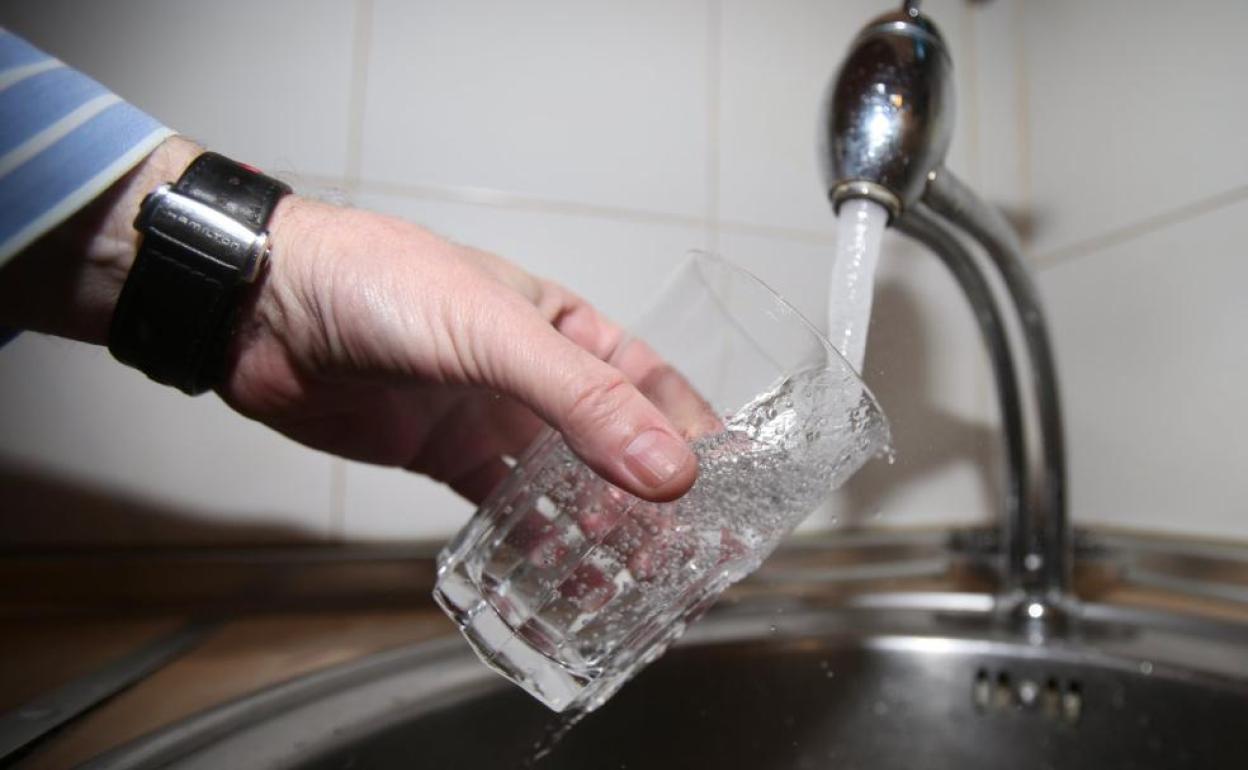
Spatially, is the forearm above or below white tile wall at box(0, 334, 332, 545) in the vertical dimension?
above

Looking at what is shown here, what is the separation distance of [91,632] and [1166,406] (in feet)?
2.69

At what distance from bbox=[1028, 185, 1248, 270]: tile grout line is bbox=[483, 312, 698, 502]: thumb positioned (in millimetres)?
561

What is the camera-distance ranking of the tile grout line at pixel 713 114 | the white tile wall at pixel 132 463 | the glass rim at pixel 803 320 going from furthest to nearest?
the tile grout line at pixel 713 114 < the white tile wall at pixel 132 463 < the glass rim at pixel 803 320

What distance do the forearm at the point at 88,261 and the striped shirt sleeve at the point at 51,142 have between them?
16 mm

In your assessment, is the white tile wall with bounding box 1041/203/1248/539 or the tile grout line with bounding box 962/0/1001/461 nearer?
the white tile wall with bounding box 1041/203/1248/539

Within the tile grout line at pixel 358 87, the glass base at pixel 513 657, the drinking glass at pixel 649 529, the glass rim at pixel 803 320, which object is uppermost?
the tile grout line at pixel 358 87

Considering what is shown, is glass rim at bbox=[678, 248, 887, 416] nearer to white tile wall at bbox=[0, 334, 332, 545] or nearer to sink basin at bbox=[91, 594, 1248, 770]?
sink basin at bbox=[91, 594, 1248, 770]

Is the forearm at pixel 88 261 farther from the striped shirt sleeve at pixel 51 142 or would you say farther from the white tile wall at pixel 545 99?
the white tile wall at pixel 545 99

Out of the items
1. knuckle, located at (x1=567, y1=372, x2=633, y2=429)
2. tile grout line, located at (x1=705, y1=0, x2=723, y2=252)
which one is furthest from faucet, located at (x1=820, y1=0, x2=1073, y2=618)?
tile grout line, located at (x1=705, y1=0, x2=723, y2=252)

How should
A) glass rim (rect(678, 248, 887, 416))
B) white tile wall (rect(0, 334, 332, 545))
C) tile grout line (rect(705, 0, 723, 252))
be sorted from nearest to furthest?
glass rim (rect(678, 248, 887, 416)) → white tile wall (rect(0, 334, 332, 545)) → tile grout line (rect(705, 0, 723, 252))

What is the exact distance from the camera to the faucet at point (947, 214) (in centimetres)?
30

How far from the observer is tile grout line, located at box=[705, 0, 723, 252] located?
0.61 m

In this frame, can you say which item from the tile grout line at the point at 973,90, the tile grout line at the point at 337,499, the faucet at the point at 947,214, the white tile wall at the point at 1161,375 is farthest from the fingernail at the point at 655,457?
the tile grout line at the point at 973,90

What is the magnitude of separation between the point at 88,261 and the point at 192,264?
0.05 metres
